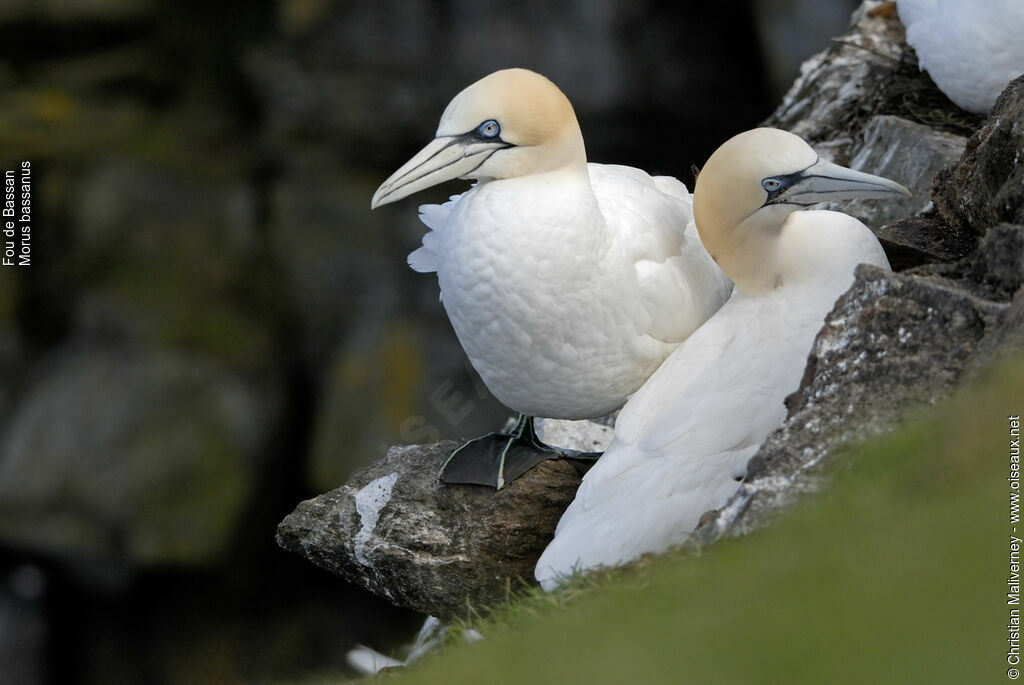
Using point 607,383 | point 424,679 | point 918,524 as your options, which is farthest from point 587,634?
point 607,383

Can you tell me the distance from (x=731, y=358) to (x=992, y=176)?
3.21 feet

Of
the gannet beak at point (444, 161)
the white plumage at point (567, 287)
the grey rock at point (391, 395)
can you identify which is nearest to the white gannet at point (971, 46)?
the white plumage at point (567, 287)

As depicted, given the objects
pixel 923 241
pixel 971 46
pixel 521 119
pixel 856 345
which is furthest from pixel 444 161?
pixel 971 46

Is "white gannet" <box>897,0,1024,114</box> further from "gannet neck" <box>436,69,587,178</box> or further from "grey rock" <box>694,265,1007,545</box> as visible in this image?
"grey rock" <box>694,265,1007,545</box>

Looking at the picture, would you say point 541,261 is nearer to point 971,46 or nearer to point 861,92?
point 971,46

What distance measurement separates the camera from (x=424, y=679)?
8.36 feet

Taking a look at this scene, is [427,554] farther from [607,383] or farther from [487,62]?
[487,62]

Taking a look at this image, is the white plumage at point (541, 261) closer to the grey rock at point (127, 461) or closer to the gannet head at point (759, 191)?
the gannet head at point (759, 191)

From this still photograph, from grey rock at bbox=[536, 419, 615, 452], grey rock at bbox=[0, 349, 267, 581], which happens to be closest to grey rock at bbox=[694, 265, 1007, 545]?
grey rock at bbox=[536, 419, 615, 452]

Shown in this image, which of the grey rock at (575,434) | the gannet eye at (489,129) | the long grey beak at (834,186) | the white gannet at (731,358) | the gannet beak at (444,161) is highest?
the gannet eye at (489,129)

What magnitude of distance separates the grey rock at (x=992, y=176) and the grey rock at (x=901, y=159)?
104 cm

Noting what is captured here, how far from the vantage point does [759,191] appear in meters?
4.20

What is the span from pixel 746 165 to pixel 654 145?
24.8 ft

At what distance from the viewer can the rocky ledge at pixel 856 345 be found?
3053mm
